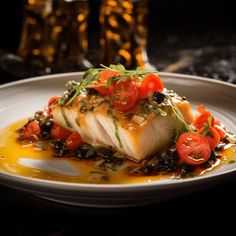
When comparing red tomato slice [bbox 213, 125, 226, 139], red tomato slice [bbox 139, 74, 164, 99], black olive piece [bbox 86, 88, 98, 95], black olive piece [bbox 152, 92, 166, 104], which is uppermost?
red tomato slice [bbox 139, 74, 164, 99]

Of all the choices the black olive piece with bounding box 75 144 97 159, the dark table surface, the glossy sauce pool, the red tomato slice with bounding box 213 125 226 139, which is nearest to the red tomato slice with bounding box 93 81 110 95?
the black olive piece with bounding box 75 144 97 159

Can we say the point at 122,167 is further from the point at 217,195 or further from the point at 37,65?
the point at 37,65

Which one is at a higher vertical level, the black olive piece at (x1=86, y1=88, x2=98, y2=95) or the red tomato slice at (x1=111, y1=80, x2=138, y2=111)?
the red tomato slice at (x1=111, y1=80, x2=138, y2=111)

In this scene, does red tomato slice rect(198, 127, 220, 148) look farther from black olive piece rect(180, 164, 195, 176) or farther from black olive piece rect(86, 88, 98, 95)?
black olive piece rect(86, 88, 98, 95)

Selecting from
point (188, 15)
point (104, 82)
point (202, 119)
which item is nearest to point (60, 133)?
Result: point (104, 82)

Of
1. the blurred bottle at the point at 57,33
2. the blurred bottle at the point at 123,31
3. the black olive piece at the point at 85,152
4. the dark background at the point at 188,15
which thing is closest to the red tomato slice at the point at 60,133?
the black olive piece at the point at 85,152

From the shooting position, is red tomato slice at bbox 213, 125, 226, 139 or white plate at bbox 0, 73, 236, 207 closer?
white plate at bbox 0, 73, 236, 207

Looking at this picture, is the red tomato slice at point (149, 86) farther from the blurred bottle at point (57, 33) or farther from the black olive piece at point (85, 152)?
the blurred bottle at point (57, 33)
